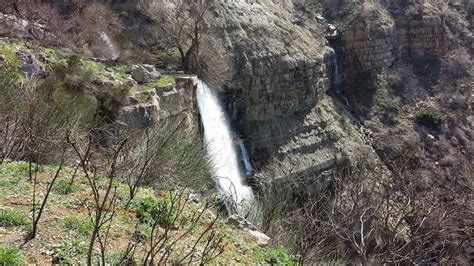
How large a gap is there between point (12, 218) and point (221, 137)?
46.5 ft

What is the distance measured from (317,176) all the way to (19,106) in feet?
58.4

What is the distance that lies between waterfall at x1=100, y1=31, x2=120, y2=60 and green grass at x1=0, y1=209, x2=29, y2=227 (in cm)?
1248

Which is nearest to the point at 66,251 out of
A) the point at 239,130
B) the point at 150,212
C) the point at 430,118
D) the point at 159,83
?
the point at 150,212

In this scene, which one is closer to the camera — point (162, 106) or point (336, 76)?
point (162, 106)

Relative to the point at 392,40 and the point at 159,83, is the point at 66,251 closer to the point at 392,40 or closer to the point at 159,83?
the point at 159,83

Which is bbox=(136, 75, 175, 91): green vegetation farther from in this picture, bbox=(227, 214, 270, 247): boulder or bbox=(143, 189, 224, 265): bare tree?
bbox=(143, 189, 224, 265): bare tree

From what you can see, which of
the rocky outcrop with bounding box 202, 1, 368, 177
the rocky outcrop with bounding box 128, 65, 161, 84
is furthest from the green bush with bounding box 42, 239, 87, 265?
the rocky outcrop with bounding box 202, 1, 368, 177

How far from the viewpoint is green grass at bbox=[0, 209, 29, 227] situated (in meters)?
5.27

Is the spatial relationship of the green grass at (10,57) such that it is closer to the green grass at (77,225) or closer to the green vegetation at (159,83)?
the green vegetation at (159,83)

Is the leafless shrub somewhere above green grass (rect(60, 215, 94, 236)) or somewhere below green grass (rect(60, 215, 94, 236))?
below

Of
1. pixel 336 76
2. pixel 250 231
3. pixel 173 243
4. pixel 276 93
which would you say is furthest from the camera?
pixel 336 76

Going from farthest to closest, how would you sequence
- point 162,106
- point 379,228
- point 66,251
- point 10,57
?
1. point 162,106
2. point 10,57
3. point 379,228
4. point 66,251

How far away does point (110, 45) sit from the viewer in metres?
18.0

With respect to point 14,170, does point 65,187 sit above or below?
below
